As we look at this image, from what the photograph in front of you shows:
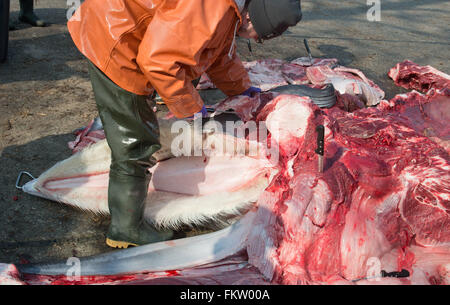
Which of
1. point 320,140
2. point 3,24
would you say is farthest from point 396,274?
point 3,24

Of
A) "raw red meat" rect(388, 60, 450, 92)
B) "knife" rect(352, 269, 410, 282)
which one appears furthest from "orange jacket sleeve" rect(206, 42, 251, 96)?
"raw red meat" rect(388, 60, 450, 92)

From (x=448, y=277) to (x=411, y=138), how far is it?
97 centimetres

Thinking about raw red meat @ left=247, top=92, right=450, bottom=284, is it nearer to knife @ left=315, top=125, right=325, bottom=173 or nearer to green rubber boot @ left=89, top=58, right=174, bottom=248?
knife @ left=315, top=125, right=325, bottom=173

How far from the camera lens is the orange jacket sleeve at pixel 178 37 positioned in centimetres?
210

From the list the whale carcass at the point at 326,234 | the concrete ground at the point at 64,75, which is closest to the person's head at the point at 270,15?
the whale carcass at the point at 326,234

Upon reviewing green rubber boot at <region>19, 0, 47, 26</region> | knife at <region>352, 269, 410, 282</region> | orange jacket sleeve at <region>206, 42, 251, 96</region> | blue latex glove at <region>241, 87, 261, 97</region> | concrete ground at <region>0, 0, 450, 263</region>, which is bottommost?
concrete ground at <region>0, 0, 450, 263</region>

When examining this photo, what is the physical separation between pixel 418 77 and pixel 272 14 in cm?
348

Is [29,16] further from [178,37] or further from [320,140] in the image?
[320,140]

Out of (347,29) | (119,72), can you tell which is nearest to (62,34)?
(119,72)

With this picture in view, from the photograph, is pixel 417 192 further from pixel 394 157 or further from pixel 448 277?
pixel 448 277

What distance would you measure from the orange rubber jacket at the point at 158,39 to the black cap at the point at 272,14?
0.11 meters

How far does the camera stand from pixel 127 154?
258 centimetres

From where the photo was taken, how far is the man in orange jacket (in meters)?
2.14
